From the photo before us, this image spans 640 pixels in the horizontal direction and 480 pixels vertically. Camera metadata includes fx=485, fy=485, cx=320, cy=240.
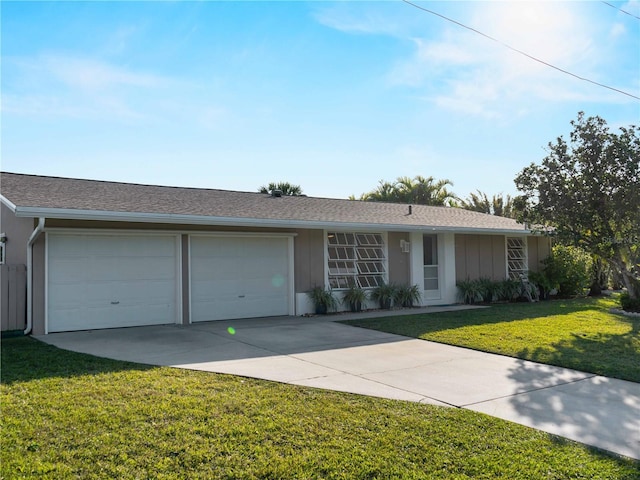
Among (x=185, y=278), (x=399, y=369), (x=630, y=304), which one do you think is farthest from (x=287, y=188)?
(x=399, y=369)

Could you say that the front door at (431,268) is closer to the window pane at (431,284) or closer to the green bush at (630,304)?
the window pane at (431,284)

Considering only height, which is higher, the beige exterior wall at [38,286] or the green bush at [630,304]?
the beige exterior wall at [38,286]

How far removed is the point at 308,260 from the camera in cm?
1303

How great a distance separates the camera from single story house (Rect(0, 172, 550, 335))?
9.50 metres

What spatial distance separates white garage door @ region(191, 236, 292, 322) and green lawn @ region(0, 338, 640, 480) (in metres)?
5.72

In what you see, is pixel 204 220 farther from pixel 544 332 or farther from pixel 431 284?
pixel 431 284

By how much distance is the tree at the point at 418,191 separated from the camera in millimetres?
30625

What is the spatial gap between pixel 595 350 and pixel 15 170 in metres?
13.6

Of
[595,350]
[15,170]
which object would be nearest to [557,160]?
[595,350]

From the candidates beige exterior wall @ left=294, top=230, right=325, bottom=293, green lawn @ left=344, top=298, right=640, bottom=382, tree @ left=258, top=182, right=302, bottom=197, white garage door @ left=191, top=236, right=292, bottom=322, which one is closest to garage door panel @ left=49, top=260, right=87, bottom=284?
white garage door @ left=191, top=236, right=292, bottom=322

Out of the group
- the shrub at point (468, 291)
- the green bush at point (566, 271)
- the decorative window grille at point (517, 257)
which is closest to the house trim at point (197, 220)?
the shrub at point (468, 291)

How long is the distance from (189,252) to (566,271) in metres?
13.8

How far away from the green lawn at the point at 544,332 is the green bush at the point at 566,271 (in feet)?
10.1

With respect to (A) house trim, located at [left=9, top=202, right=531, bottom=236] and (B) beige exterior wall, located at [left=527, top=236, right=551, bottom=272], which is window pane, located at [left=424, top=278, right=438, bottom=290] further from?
(B) beige exterior wall, located at [left=527, top=236, right=551, bottom=272]
